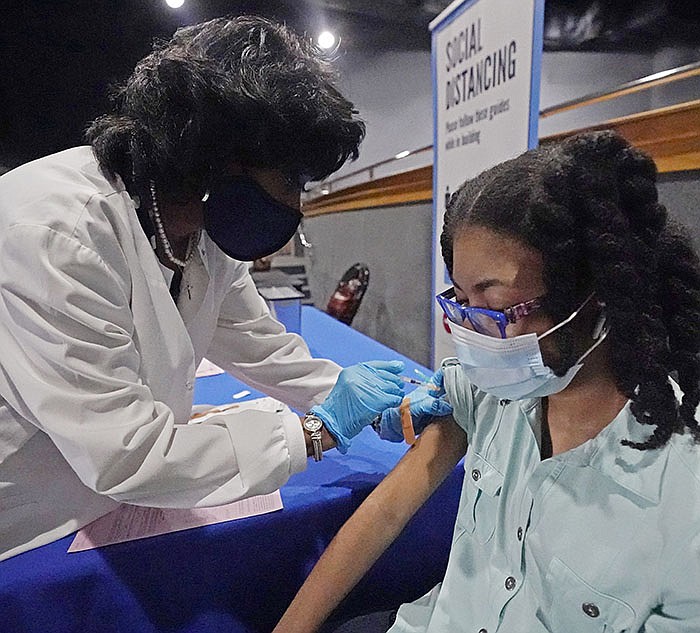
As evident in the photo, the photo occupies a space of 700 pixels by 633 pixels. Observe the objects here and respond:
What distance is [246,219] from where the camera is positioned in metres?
1.02

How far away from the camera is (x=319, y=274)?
6570 mm

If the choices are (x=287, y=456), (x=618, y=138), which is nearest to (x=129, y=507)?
(x=287, y=456)

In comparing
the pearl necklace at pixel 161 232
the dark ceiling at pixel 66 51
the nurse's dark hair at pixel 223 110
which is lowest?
the pearl necklace at pixel 161 232

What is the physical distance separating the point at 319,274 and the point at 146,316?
18.4 ft

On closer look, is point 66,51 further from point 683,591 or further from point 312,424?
point 683,591

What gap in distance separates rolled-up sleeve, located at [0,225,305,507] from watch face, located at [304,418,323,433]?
17cm

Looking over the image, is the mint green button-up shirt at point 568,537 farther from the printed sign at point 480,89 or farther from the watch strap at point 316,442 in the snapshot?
the printed sign at point 480,89

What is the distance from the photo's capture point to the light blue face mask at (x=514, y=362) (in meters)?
0.75

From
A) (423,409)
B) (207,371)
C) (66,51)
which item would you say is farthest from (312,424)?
(66,51)

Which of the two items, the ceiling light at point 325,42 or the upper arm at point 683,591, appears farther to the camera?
the ceiling light at point 325,42

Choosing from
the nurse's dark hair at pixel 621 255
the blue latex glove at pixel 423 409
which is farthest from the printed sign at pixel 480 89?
the nurse's dark hair at pixel 621 255

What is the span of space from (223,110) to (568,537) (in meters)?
0.82

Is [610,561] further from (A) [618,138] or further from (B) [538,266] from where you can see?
(A) [618,138]

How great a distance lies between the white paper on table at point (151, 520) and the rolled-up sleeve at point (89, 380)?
116mm
